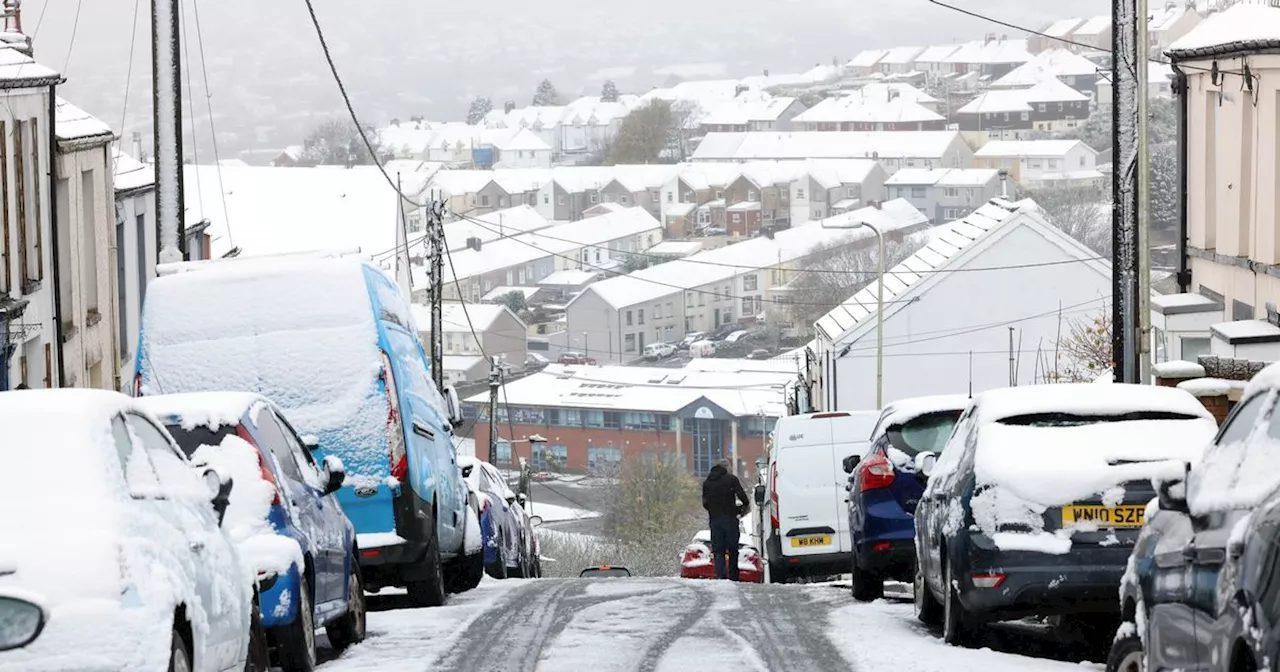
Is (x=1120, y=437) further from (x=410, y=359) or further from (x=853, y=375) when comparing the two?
(x=853, y=375)

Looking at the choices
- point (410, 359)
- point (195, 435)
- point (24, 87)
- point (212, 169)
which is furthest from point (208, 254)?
point (212, 169)

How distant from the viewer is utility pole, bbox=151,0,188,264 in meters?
20.9

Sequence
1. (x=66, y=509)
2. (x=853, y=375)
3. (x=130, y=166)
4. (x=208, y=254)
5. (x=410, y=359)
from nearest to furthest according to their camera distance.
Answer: (x=66, y=509) → (x=410, y=359) → (x=130, y=166) → (x=208, y=254) → (x=853, y=375)

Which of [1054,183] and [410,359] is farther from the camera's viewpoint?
[1054,183]

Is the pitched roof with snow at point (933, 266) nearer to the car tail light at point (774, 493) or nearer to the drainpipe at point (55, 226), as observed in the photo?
the drainpipe at point (55, 226)

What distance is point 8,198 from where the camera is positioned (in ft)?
87.4

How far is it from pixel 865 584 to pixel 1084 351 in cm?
4249

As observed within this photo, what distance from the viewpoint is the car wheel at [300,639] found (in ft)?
33.1

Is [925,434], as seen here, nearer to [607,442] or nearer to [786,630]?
[786,630]

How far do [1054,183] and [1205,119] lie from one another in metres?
170

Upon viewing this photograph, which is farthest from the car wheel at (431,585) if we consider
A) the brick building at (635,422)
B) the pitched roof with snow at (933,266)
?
the brick building at (635,422)

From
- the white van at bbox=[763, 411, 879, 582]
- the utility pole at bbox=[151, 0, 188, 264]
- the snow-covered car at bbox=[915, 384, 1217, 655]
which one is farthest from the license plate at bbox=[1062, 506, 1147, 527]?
the utility pole at bbox=[151, 0, 188, 264]

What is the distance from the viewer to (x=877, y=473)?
49.4 ft

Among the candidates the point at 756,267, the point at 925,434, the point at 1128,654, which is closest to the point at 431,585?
the point at 925,434
